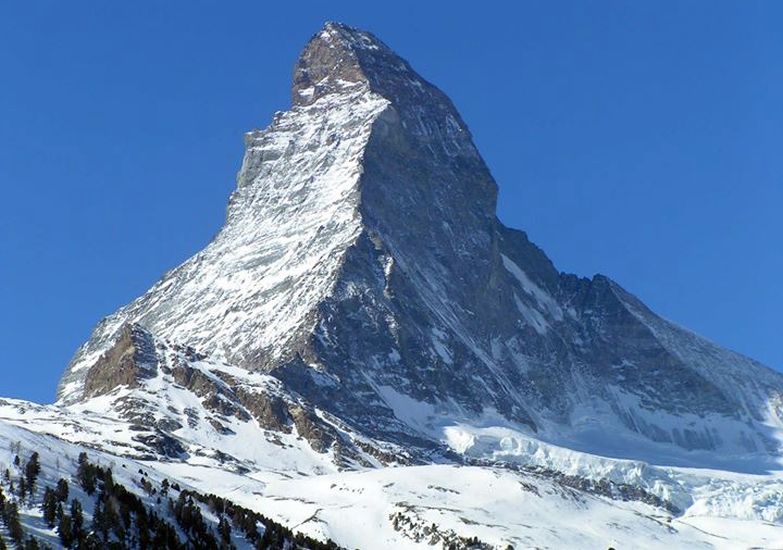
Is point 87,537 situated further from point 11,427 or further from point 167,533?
point 11,427

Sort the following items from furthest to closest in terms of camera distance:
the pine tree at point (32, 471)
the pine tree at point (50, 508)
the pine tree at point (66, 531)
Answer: the pine tree at point (32, 471), the pine tree at point (50, 508), the pine tree at point (66, 531)

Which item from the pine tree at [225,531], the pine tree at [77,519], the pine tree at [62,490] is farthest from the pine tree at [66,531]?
the pine tree at [225,531]

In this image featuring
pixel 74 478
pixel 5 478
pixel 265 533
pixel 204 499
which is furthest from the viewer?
pixel 204 499

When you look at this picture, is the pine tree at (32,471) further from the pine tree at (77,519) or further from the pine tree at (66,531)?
the pine tree at (66,531)

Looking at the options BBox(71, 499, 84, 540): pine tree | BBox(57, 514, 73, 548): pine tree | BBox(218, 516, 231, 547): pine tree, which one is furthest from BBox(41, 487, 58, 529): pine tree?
BBox(218, 516, 231, 547): pine tree

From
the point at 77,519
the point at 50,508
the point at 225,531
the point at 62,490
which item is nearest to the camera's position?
the point at 50,508

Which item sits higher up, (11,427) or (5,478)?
(11,427)

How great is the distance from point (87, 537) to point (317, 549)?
106 ft

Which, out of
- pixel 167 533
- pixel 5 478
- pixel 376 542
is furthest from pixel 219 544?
pixel 376 542

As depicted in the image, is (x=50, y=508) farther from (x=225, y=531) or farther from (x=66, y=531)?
(x=225, y=531)

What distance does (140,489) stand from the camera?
126 metres

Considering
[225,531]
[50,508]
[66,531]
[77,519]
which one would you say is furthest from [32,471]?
[225,531]

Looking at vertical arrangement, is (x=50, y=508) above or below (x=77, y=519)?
above

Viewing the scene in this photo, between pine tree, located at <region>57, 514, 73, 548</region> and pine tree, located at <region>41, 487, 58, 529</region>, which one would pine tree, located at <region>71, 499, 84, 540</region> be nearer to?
pine tree, located at <region>57, 514, 73, 548</region>
